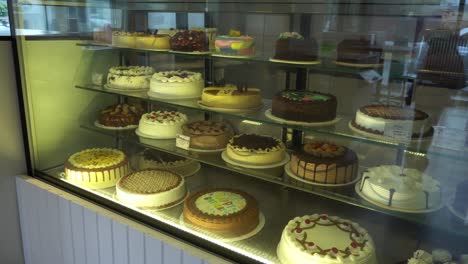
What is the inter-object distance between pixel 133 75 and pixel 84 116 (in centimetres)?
55

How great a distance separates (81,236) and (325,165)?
4.50 ft

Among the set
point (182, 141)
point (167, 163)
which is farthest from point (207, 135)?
point (167, 163)

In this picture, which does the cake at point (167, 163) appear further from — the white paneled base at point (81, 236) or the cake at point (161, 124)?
the white paneled base at point (81, 236)

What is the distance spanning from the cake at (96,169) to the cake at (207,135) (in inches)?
20.1

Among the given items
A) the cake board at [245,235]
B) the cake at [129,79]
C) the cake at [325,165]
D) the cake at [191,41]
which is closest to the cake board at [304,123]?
the cake at [325,165]

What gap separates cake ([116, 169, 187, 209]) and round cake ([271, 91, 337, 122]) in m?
0.70

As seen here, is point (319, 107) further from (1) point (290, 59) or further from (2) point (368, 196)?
(2) point (368, 196)

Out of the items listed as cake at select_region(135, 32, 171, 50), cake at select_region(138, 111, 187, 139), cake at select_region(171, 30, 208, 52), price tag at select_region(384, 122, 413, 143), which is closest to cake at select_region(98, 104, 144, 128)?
cake at select_region(138, 111, 187, 139)

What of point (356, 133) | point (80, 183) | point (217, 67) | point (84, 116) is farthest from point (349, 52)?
point (84, 116)

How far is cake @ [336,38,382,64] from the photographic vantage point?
177 cm

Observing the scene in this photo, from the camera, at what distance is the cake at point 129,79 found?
2555mm

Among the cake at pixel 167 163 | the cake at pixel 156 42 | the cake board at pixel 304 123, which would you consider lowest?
the cake at pixel 167 163

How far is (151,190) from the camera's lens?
215cm

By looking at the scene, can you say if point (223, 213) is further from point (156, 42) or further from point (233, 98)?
point (156, 42)
